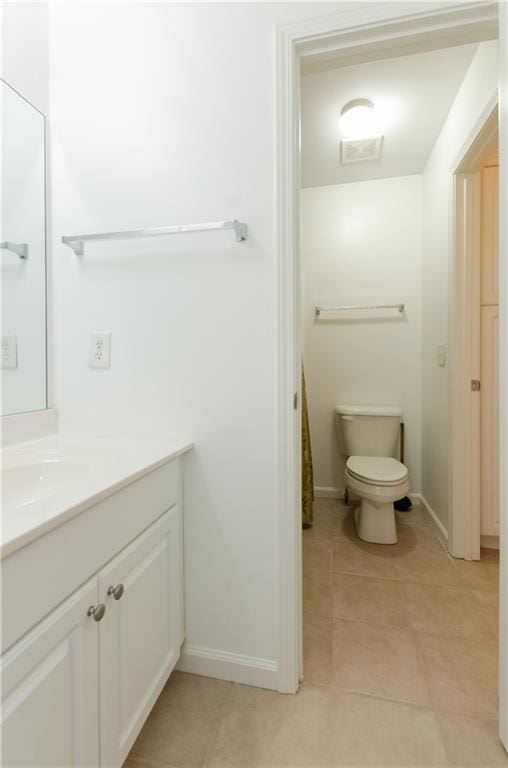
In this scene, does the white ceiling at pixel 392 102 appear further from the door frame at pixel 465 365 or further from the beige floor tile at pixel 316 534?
the beige floor tile at pixel 316 534

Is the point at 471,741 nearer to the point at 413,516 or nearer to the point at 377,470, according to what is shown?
the point at 377,470

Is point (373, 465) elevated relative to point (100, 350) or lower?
lower

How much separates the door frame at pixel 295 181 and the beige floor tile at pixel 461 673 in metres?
0.14

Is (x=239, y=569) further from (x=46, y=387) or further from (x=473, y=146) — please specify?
(x=473, y=146)

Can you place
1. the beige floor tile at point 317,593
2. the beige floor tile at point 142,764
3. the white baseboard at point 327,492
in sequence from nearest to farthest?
the beige floor tile at point 142,764 < the beige floor tile at point 317,593 < the white baseboard at point 327,492

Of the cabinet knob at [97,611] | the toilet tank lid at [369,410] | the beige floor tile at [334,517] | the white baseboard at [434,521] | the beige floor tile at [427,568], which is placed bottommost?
the beige floor tile at [427,568]

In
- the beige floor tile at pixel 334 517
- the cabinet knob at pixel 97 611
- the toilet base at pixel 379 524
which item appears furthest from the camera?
the beige floor tile at pixel 334 517

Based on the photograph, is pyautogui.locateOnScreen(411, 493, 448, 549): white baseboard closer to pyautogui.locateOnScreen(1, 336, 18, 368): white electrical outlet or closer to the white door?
the white door

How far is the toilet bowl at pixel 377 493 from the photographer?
1903 millimetres

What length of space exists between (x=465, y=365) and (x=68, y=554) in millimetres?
1916

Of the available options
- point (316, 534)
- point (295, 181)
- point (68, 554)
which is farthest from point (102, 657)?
point (316, 534)

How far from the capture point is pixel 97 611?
2.36 ft

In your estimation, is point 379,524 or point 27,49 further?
point 379,524

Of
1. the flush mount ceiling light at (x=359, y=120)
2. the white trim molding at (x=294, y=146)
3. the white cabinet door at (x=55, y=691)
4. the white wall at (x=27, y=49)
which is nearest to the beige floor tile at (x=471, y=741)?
the white trim molding at (x=294, y=146)
